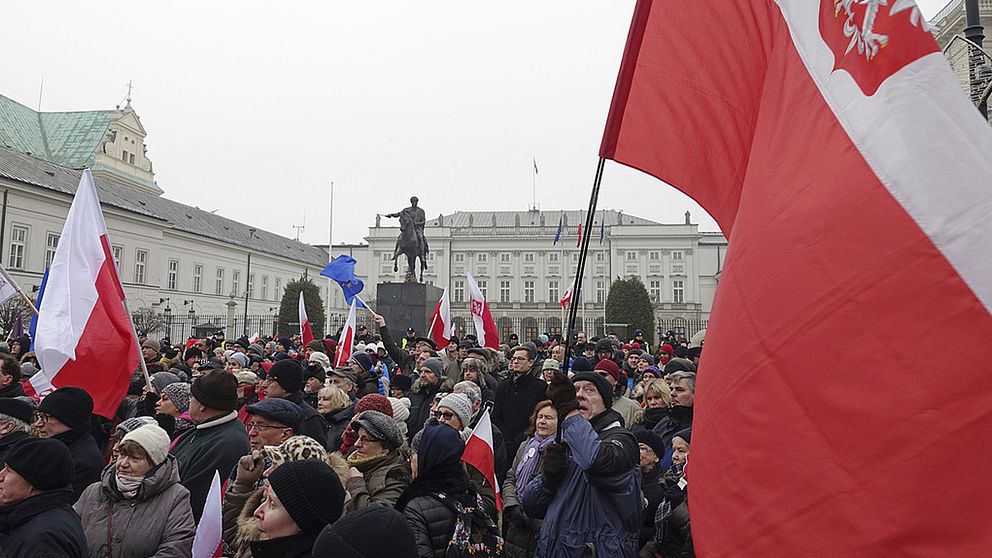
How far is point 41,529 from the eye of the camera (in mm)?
2838

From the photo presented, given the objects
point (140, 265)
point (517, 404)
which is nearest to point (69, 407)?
point (517, 404)

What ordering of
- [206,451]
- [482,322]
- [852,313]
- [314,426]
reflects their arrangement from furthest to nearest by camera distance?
1. [482,322]
2. [314,426]
3. [206,451]
4. [852,313]

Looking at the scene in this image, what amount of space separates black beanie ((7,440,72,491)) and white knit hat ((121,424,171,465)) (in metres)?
0.33

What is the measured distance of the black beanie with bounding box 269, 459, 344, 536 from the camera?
2.47 m

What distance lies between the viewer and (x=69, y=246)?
19.2 feet

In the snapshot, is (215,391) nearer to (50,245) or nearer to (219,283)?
(50,245)

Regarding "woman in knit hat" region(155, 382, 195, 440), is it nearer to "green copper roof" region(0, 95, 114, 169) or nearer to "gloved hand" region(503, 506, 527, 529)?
"gloved hand" region(503, 506, 527, 529)

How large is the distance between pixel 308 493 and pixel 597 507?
5.41 ft

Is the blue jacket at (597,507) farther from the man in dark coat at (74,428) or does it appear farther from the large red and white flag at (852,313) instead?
the man in dark coat at (74,428)

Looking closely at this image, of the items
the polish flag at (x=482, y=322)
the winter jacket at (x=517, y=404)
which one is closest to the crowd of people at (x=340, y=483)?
the winter jacket at (x=517, y=404)

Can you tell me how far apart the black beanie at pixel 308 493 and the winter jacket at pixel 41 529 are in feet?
3.53

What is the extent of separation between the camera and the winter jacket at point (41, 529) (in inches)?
110

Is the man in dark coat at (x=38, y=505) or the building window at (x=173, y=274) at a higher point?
the building window at (x=173, y=274)

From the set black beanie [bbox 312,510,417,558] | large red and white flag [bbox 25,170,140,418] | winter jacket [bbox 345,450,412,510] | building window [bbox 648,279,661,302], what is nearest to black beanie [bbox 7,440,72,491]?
winter jacket [bbox 345,450,412,510]
